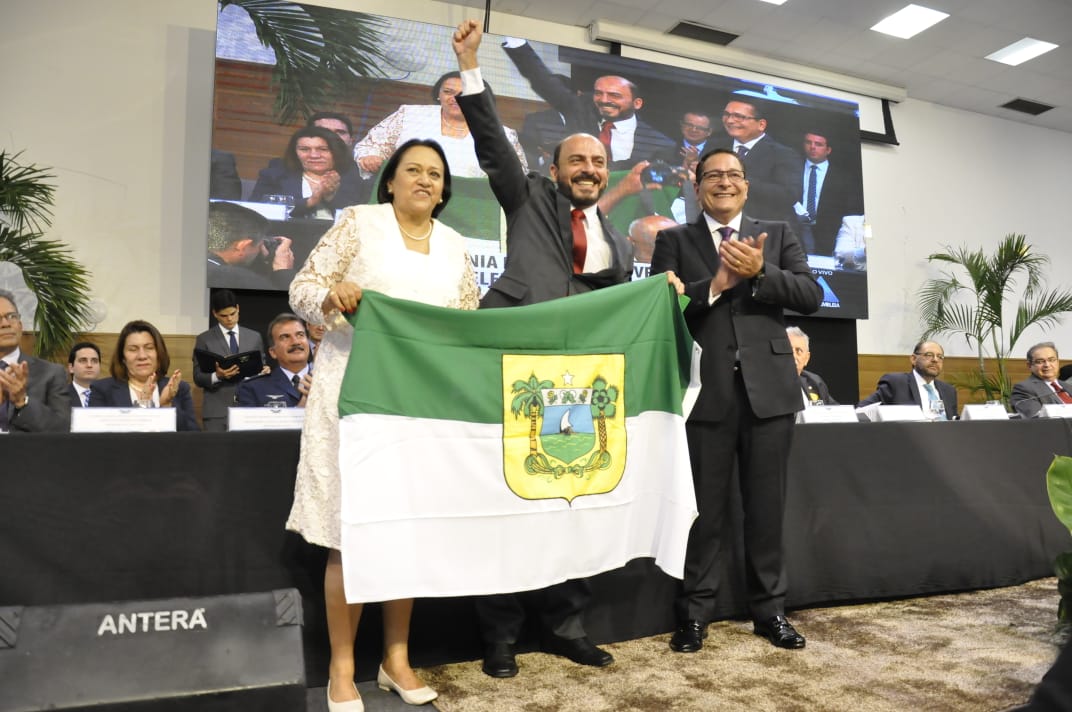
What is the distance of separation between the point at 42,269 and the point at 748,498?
15.9 ft

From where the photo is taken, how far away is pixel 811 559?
2973mm

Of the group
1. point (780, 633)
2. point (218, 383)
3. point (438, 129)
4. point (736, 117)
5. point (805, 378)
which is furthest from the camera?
point (736, 117)

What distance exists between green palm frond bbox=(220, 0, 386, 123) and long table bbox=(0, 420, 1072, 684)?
4.37m

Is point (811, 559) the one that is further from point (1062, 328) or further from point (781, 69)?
point (1062, 328)

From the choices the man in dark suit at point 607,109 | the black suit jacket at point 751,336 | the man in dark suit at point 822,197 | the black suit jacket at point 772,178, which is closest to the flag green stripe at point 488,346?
the black suit jacket at point 751,336

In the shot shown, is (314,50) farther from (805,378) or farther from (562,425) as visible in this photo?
(562,425)

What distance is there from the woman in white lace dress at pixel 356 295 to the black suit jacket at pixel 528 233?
0.54 ft

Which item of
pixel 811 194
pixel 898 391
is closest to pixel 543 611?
pixel 898 391

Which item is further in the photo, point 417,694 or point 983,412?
point 983,412

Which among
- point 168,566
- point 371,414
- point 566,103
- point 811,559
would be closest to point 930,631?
point 811,559

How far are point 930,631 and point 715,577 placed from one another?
751mm

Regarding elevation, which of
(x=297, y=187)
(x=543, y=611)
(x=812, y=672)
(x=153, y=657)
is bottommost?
(x=812, y=672)

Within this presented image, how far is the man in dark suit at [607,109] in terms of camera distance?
21.9 feet

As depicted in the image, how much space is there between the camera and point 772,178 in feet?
24.9
